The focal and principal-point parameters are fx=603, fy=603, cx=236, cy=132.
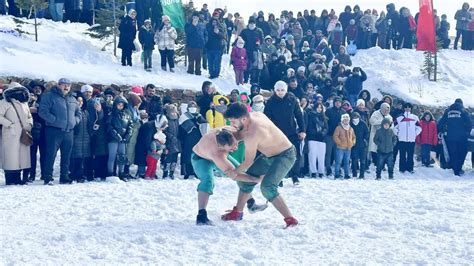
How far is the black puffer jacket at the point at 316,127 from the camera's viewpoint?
13.7 meters

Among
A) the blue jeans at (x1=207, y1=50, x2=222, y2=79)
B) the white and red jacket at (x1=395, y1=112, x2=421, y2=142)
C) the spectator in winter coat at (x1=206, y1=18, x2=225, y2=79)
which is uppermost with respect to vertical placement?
the spectator in winter coat at (x1=206, y1=18, x2=225, y2=79)

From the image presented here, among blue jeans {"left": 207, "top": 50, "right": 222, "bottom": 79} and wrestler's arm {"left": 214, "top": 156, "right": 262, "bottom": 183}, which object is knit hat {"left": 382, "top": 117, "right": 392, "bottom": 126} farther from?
wrestler's arm {"left": 214, "top": 156, "right": 262, "bottom": 183}

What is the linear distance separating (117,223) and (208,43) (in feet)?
36.6

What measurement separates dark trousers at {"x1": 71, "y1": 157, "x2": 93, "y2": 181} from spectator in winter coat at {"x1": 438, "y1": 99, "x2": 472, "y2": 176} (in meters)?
9.20

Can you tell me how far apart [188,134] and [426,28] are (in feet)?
40.0

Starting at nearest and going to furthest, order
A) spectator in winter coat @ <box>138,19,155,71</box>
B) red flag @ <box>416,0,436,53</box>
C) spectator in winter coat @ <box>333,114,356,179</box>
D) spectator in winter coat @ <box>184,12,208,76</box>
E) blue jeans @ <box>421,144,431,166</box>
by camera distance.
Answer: spectator in winter coat @ <box>333,114,356,179</box>, blue jeans @ <box>421,144,431,166</box>, spectator in winter coat @ <box>138,19,155,71</box>, spectator in winter coat @ <box>184,12,208,76</box>, red flag @ <box>416,0,436,53</box>

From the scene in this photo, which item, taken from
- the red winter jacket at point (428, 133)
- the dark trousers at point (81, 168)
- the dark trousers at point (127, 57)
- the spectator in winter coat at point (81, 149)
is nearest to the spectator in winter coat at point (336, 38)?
the red winter jacket at point (428, 133)

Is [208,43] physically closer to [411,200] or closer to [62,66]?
[62,66]

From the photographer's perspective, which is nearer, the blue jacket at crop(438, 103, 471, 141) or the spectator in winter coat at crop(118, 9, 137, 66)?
the blue jacket at crop(438, 103, 471, 141)

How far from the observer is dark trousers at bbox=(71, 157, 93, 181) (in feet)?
35.6

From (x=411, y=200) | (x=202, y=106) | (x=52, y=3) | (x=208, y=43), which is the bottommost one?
(x=411, y=200)

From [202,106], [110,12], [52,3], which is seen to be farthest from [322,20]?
[202,106]

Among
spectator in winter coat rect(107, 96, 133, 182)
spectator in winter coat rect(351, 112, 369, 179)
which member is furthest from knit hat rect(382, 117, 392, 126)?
spectator in winter coat rect(107, 96, 133, 182)

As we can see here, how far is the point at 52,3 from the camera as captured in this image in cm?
1981
